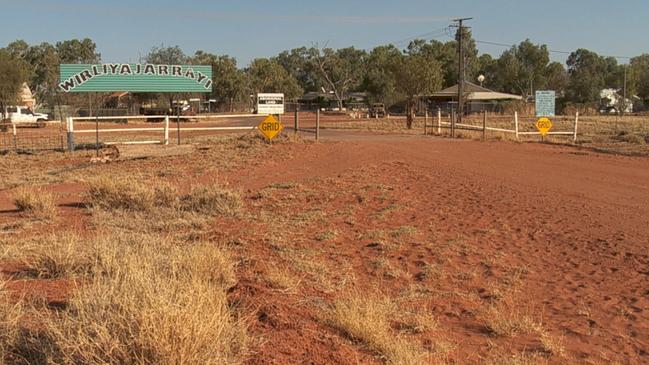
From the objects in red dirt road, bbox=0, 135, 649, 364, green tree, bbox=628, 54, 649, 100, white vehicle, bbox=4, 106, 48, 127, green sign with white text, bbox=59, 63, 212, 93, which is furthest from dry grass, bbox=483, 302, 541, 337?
green tree, bbox=628, 54, 649, 100

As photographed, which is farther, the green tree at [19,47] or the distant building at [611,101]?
the green tree at [19,47]

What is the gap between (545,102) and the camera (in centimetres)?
3073

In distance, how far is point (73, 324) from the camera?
402cm

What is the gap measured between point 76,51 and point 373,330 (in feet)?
437

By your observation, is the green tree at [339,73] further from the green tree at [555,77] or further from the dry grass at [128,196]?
the dry grass at [128,196]

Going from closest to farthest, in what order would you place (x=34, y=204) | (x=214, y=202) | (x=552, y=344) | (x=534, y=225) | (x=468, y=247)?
(x=552, y=344) < (x=468, y=247) < (x=534, y=225) < (x=34, y=204) < (x=214, y=202)

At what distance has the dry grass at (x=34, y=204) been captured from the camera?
10375mm

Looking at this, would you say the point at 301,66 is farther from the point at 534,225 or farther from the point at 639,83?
the point at 534,225

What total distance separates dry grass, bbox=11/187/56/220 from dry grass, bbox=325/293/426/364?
6834 mm

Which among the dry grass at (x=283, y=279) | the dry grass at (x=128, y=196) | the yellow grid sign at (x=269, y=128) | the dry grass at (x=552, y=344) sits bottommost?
the dry grass at (x=552, y=344)

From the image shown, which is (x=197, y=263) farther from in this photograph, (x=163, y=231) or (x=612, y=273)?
(x=612, y=273)

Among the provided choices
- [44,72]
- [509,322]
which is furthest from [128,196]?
[44,72]

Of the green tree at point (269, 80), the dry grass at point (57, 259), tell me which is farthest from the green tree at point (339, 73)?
the dry grass at point (57, 259)

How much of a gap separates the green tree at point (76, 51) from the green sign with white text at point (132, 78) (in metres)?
102
